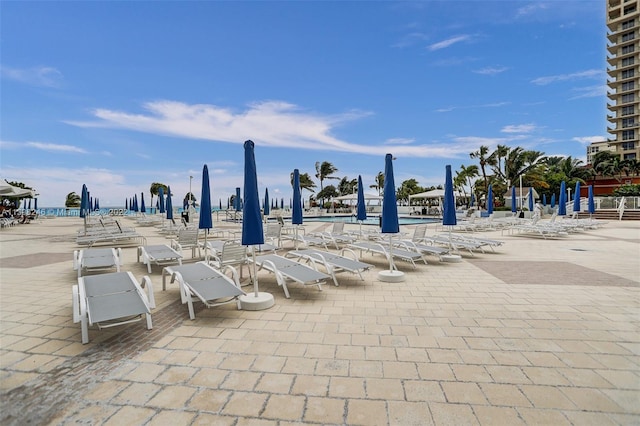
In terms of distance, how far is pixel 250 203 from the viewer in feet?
14.3

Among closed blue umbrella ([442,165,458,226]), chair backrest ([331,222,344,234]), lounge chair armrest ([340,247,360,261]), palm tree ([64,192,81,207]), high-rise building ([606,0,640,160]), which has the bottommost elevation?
lounge chair armrest ([340,247,360,261])

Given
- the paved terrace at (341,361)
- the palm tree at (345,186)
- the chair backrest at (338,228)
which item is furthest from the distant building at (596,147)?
the paved terrace at (341,361)

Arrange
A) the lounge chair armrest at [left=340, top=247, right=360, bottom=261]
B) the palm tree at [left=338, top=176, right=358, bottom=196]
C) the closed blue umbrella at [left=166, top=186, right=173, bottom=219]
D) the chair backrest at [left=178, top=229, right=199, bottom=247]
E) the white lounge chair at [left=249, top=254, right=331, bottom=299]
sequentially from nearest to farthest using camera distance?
1. the white lounge chair at [left=249, top=254, right=331, bottom=299]
2. the chair backrest at [left=178, top=229, right=199, bottom=247]
3. the lounge chair armrest at [left=340, top=247, right=360, bottom=261]
4. the closed blue umbrella at [left=166, top=186, right=173, bottom=219]
5. the palm tree at [left=338, top=176, right=358, bottom=196]

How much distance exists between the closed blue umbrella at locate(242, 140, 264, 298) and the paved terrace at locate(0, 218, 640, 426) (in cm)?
113

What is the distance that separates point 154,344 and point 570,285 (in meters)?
7.07

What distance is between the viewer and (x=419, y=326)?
12.4 ft

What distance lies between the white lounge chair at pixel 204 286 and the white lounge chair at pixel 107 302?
475 mm

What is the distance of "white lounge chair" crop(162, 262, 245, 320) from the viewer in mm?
4047

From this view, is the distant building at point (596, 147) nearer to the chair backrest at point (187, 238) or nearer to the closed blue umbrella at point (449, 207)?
the closed blue umbrella at point (449, 207)

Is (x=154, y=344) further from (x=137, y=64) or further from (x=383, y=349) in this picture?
(x=137, y=64)

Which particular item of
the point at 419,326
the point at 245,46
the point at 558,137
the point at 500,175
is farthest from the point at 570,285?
the point at 558,137

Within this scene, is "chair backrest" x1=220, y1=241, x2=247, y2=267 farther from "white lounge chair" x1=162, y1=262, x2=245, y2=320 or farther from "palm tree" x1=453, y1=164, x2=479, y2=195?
"palm tree" x1=453, y1=164, x2=479, y2=195

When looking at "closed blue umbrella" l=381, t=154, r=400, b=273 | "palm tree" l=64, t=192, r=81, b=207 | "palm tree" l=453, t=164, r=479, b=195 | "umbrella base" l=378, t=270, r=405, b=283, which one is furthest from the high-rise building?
"palm tree" l=64, t=192, r=81, b=207

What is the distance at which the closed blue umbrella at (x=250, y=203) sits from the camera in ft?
14.3
